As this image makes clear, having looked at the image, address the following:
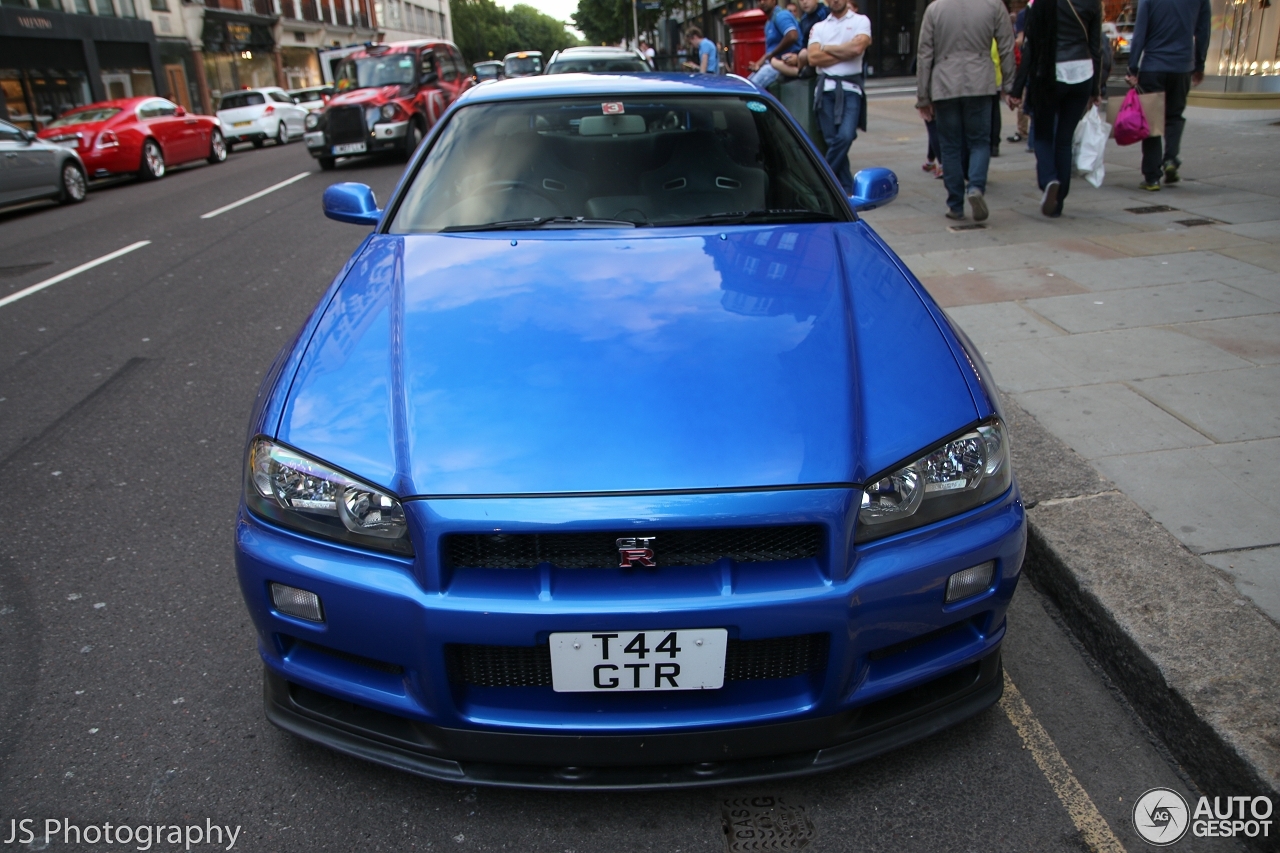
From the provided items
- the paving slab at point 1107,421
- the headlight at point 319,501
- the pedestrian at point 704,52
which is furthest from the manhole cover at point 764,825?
the pedestrian at point 704,52

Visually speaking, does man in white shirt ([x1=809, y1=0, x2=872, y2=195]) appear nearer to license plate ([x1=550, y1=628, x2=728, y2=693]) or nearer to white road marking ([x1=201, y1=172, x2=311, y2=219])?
white road marking ([x1=201, y1=172, x2=311, y2=219])

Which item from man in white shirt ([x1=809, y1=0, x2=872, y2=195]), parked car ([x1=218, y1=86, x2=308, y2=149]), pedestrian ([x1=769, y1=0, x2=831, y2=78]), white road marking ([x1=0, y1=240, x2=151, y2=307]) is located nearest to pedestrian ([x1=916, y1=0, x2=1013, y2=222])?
man in white shirt ([x1=809, y1=0, x2=872, y2=195])

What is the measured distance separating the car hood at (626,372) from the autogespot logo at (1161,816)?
0.93m

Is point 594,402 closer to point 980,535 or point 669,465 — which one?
point 669,465

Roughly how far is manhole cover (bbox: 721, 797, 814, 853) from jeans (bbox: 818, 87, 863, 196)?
733cm

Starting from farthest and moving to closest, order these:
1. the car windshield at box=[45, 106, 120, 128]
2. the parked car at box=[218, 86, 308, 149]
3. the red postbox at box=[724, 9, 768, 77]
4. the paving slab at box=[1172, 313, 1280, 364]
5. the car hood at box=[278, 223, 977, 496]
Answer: the parked car at box=[218, 86, 308, 149]
the car windshield at box=[45, 106, 120, 128]
the red postbox at box=[724, 9, 768, 77]
the paving slab at box=[1172, 313, 1280, 364]
the car hood at box=[278, 223, 977, 496]

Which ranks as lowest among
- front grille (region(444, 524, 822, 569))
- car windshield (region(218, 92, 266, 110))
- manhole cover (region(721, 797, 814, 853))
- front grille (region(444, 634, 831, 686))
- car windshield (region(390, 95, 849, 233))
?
manhole cover (region(721, 797, 814, 853))

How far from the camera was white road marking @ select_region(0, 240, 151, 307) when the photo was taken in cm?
724

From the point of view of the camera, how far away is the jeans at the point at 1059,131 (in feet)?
23.1

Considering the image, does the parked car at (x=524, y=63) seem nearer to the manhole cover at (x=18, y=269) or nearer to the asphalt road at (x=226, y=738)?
the manhole cover at (x=18, y=269)

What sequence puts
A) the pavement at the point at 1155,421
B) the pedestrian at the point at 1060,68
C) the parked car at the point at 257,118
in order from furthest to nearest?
1. the parked car at the point at 257,118
2. the pedestrian at the point at 1060,68
3. the pavement at the point at 1155,421

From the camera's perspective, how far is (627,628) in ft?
5.88

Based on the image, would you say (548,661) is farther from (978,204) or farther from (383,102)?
(383,102)

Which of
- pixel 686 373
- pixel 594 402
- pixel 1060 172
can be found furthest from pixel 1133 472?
pixel 1060 172
